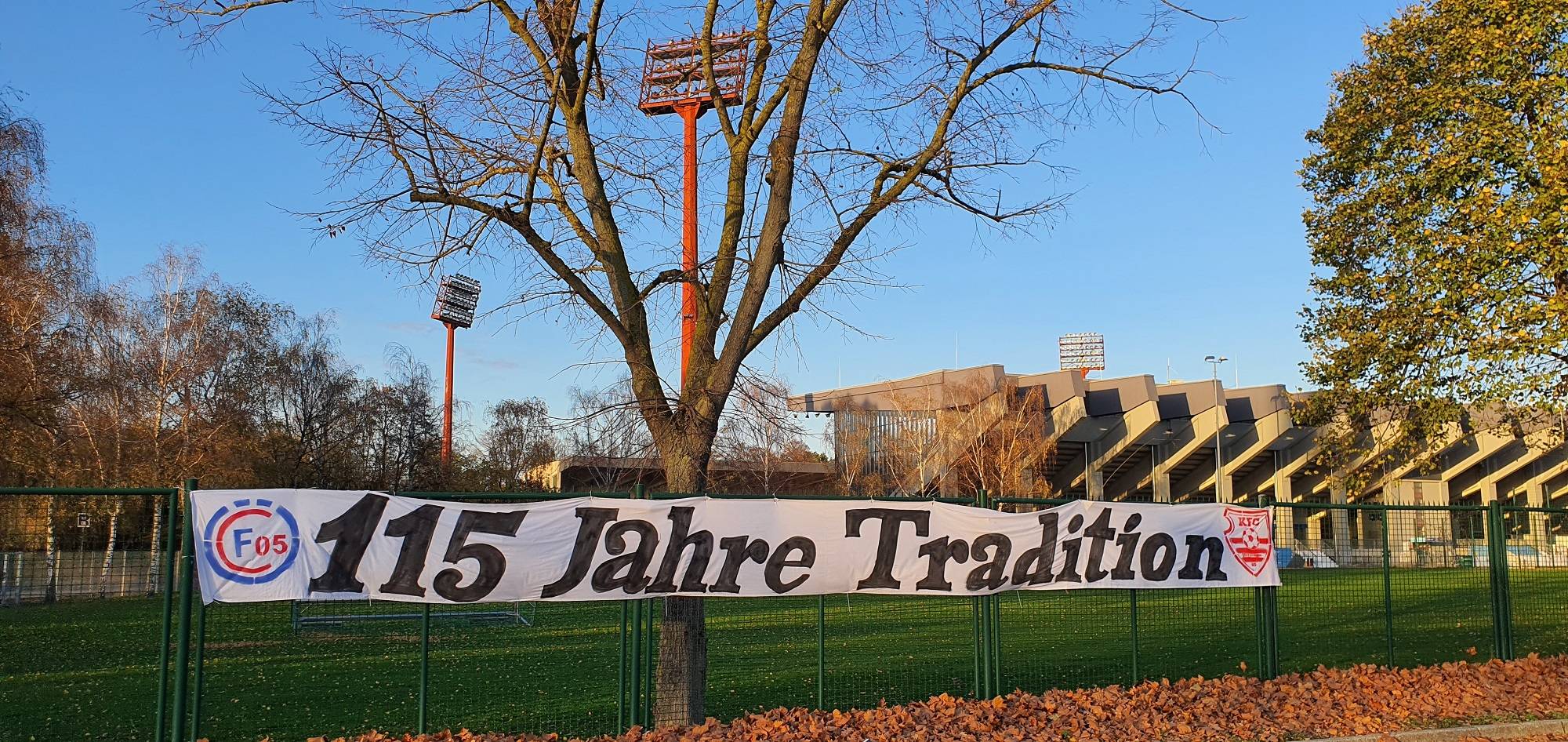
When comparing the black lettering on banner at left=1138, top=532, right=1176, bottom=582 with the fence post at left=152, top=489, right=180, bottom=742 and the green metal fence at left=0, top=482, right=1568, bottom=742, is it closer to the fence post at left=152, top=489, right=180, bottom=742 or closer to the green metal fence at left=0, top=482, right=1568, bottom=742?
the green metal fence at left=0, top=482, right=1568, bottom=742

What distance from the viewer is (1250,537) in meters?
12.1

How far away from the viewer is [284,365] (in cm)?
4712

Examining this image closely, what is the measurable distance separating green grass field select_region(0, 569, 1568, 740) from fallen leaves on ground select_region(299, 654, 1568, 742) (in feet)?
3.21

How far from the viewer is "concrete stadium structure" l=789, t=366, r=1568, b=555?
55.1 metres

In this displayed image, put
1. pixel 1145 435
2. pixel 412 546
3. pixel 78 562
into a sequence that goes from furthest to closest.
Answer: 1. pixel 1145 435
2. pixel 78 562
3. pixel 412 546

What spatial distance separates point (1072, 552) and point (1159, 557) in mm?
1124

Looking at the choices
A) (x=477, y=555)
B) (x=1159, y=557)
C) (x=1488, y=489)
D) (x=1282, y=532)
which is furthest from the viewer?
(x=1488, y=489)

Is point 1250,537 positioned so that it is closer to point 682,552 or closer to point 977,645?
point 977,645

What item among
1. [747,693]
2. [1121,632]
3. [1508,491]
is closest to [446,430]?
[1121,632]

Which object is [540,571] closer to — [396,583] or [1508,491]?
[396,583]

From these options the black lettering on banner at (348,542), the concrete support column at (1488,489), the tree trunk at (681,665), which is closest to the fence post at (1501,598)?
the tree trunk at (681,665)

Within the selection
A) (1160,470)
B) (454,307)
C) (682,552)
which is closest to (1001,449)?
(1160,470)

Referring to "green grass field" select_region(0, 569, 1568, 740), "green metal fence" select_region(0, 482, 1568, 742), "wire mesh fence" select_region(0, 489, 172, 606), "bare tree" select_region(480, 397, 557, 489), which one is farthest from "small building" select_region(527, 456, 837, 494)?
"green grass field" select_region(0, 569, 1568, 740)

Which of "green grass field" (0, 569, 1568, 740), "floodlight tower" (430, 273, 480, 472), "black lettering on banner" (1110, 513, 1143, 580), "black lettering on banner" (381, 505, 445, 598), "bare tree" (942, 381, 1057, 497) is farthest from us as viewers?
"floodlight tower" (430, 273, 480, 472)
